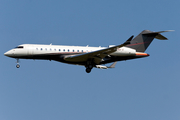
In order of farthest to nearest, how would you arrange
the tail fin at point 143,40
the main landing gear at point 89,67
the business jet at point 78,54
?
the tail fin at point 143,40 < the main landing gear at point 89,67 < the business jet at point 78,54

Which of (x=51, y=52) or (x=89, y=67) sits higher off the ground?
(x=51, y=52)

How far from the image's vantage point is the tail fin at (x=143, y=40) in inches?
1239

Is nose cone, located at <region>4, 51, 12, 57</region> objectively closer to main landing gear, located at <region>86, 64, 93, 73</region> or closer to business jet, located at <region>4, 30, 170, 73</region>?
business jet, located at <region>4, 30, 170, 73</region>

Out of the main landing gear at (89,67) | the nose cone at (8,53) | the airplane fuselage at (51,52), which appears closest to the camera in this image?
the airplane fuselage at (51,52)

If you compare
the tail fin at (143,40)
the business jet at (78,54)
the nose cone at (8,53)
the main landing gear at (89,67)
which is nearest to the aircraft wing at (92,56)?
the business jet at (78,54)

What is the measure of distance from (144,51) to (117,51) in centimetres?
333

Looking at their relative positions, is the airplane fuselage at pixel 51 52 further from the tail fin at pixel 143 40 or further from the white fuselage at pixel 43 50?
the tail fin at pixel 143 40

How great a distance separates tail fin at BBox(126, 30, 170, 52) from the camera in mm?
31469

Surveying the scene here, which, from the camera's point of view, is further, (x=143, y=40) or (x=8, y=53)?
(x=143, y=40)

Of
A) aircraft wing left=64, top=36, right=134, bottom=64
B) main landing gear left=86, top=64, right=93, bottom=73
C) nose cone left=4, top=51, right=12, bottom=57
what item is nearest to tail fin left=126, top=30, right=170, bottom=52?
aircraft wing left=64, top=36, right=134, bottom=64

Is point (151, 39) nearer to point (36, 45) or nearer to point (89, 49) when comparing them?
point (89, 49)

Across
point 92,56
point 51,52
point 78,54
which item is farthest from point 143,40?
point 51,52

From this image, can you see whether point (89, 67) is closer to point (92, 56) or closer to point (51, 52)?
point (92, 56)

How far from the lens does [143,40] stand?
3181 cm
